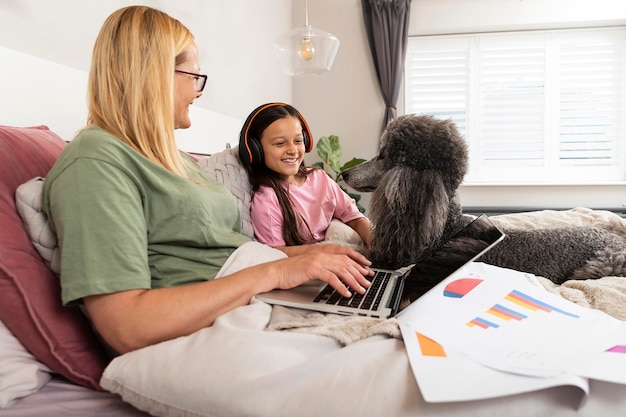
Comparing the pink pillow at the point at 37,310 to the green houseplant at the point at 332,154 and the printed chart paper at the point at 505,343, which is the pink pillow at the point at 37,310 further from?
the green houseplant at the point at 332,154

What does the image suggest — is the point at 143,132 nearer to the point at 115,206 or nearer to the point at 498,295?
the point at 115,206

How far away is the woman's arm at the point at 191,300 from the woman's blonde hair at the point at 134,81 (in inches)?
10.4

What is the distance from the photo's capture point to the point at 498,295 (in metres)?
0.84

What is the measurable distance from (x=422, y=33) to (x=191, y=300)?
163 inches

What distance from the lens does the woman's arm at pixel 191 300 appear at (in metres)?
0.71

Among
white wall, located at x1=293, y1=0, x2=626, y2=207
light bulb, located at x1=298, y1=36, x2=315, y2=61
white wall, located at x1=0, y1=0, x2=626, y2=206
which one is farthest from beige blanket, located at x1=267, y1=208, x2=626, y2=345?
white wall, located at x1=293, y1=0, x2=626, y2=207

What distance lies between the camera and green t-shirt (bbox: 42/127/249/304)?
70cm

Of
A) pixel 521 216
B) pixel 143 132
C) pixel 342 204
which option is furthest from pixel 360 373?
pixel 521 216

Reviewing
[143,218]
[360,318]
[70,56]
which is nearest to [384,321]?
[360,318]

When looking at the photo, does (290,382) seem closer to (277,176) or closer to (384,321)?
(384,321)

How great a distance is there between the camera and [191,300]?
75 cm

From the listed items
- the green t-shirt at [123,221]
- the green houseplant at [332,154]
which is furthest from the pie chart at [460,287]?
the green houseplant at [332,154]

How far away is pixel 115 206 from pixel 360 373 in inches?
17.2

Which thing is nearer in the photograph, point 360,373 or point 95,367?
point 360,373
